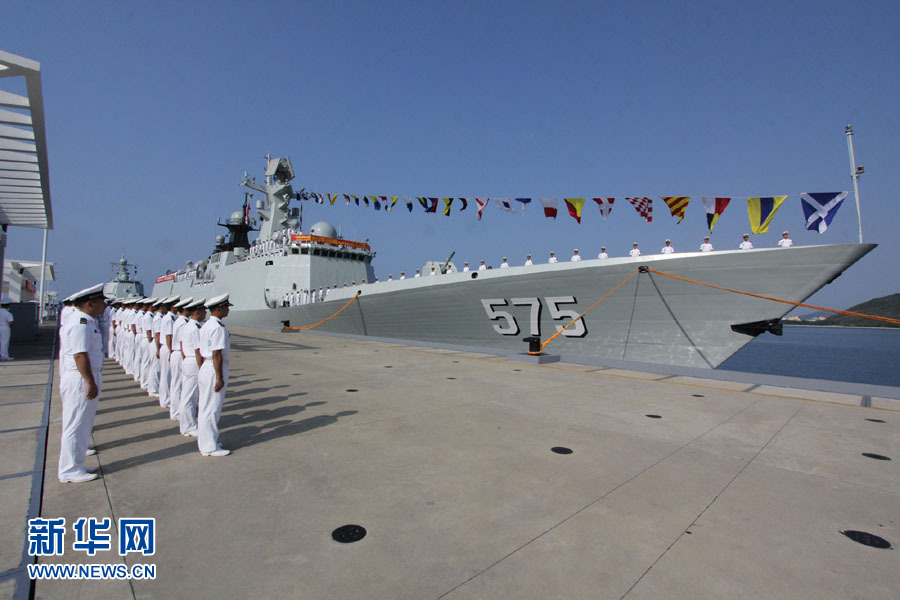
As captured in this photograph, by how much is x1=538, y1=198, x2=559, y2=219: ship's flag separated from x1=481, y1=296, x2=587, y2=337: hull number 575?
2.33 m

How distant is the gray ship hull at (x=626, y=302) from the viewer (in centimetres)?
738

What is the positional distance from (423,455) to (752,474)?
8.12 feet

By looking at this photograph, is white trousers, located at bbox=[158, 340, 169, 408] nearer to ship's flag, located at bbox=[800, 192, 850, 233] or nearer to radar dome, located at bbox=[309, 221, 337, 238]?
ship's flag, located at bbox=[800, 192, 850, 233]

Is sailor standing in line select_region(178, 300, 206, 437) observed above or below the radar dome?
below

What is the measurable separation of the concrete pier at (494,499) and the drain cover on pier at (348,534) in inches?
1.4

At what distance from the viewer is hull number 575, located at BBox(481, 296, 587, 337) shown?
31.3 ft

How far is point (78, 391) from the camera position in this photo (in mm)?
2945

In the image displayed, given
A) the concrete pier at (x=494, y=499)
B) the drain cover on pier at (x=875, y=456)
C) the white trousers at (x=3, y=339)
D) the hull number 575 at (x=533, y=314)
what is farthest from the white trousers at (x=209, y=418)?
the white trousers at (x=3, y=339)

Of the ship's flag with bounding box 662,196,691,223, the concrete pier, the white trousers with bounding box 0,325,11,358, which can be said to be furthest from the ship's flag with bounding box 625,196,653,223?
the white trousers with bounding box 0,325,11,358

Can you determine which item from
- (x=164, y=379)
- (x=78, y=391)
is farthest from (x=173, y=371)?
(x=78, y=391)

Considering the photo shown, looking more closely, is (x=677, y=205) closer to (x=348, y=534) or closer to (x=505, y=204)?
(x=505, y=204)

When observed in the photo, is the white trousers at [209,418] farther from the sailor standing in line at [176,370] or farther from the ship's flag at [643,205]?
the ship's flag at [643,205]

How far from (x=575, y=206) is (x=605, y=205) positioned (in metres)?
0.69

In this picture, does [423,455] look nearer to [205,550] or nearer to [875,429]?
[205,550]
